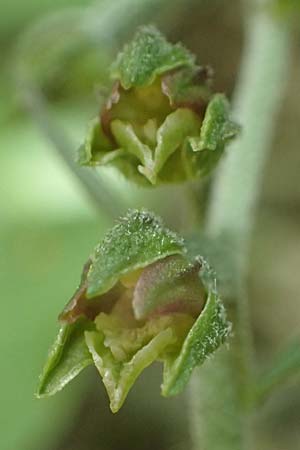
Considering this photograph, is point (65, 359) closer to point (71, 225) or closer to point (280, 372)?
point (280, 372)

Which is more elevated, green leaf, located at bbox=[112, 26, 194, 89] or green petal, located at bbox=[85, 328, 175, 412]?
green leaf, located at bbox=[112, 26, 194, 89]

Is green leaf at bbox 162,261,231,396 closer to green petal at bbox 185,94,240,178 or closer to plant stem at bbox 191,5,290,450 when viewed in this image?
green petal at bbox 185,94,240,178

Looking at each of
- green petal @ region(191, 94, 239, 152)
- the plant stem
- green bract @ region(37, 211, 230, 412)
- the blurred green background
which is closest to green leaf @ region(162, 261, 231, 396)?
green bract @ region(37, 211, 230, 412)

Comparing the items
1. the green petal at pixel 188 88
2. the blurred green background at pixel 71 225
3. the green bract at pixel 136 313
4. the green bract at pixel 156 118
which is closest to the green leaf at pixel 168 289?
the green bract at pixel 136 313

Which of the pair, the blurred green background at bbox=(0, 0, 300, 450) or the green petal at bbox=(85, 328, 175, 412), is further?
the blurred green background at bbox=(0, 0, 300, 450)

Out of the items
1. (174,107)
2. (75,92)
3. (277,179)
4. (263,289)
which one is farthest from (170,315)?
(277,179)

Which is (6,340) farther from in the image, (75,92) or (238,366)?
(238,366)

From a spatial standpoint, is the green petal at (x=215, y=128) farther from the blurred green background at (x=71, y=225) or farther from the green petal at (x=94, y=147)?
the blurred green background at (x=71, y=225)
